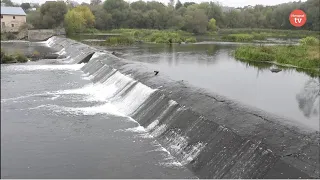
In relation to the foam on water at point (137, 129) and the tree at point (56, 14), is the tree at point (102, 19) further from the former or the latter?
the foam on water at point (137, 129)

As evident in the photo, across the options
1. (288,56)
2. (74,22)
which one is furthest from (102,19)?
(288,56)

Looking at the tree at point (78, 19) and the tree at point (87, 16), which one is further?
the tree at point (87, 16)

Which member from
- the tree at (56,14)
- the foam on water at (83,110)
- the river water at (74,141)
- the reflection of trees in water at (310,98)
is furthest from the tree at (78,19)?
the reflection of trees in water at (310,98)

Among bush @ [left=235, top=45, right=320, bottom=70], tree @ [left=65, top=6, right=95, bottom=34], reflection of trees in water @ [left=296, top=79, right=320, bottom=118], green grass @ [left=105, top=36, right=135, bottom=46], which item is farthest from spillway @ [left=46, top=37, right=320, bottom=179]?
tree @ [left=65, top=6, right=95, bottom=34]

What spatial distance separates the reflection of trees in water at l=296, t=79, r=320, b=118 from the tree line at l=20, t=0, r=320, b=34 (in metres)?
39.6

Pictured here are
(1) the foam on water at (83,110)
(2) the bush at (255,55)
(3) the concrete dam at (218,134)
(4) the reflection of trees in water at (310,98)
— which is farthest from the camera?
(2) the bush at (255,55)

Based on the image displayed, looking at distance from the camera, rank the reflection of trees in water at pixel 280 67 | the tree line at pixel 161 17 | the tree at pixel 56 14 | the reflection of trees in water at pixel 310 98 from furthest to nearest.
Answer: the tree line at pixel 161 17
the tree at pixel 56 14
the reflection of trees in water at pixel 280 67
the reflection of trees in water at pixel 310 98

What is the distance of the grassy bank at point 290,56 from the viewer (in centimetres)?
2380

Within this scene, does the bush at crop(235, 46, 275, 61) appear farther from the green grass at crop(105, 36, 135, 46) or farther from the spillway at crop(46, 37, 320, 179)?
the green grass at crop(105, 36, 135, 46)

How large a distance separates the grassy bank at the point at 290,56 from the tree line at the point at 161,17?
2858 cm

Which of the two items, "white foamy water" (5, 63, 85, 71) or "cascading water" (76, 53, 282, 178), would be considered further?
"white foamy water" (5, 63, 85, 71)

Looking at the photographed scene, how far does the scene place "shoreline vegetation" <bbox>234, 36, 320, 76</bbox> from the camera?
23609mm

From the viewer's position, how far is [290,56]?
26.3m

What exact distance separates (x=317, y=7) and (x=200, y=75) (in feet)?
142
